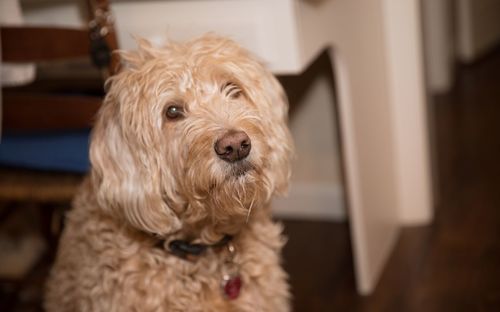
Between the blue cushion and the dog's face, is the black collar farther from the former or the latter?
the blue cushion

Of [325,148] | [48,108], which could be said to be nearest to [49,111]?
[48,108]

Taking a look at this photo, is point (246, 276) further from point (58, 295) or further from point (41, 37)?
point (41, 37)

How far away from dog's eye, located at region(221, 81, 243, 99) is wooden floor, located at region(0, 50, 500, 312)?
981mm

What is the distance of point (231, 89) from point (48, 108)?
54 centimetres

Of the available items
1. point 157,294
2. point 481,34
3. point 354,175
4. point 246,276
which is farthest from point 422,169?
point 481,34

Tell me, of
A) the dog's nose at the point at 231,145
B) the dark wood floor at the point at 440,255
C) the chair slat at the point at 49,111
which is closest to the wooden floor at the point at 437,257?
the dark wood floor at the point at 440,255

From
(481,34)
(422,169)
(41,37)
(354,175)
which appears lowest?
(481,34)

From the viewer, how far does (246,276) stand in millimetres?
1415

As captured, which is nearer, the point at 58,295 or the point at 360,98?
the point at 58,295

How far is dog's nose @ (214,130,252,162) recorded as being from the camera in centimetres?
120

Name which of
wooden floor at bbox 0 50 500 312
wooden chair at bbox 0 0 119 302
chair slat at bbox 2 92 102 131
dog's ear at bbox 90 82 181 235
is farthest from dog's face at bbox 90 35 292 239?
wooden floor at bbox 0 50 500 312

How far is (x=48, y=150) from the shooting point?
1765 mm

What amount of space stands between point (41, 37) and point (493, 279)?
143 cm

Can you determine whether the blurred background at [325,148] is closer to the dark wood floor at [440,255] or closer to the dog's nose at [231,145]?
the dark wood floor at [440,255]
